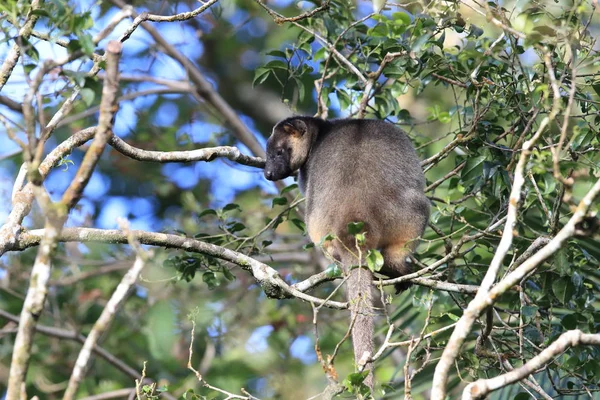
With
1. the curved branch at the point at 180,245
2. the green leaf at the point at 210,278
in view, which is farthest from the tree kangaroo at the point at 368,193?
the green leaf at the point at 210,278

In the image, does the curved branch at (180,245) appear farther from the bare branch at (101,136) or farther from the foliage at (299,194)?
the bare branch at (101,136)

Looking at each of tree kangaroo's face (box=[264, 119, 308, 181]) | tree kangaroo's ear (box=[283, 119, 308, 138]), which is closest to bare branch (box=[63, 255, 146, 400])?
tree kangaroo's face (box=[264, 119, 308, 181])

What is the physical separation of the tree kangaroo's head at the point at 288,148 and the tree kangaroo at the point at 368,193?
1.30 ft

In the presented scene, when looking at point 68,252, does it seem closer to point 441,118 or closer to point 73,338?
point 73,338

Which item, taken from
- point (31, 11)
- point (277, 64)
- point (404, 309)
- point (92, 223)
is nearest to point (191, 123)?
point (92, 223)

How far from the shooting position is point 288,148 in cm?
625

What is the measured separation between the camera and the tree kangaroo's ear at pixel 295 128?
20.7 feet

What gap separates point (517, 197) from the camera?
3018 mm

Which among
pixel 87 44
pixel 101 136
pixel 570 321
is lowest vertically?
pixel 570 321

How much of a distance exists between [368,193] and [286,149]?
1.29 metres

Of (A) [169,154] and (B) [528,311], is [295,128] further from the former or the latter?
(B) [528,311]

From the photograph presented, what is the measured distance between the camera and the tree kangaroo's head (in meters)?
6.04

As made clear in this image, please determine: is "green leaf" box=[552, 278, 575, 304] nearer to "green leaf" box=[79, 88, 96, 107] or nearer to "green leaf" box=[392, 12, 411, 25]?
"green leaf" box=[392, 12, 411, 25]

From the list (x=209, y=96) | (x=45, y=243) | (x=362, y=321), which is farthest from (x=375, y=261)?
(x=209, y=96)
